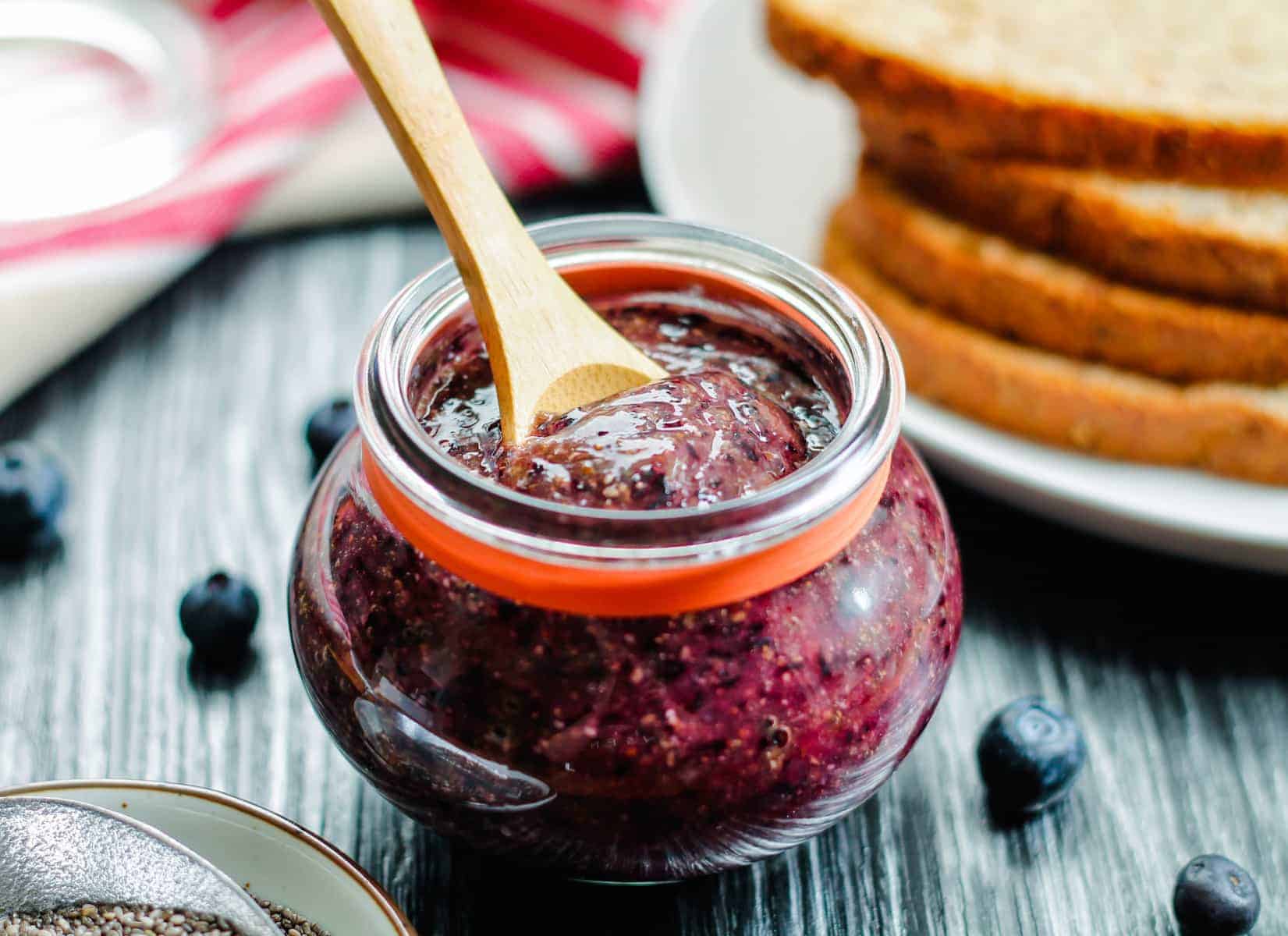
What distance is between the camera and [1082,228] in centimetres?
179

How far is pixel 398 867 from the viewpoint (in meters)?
1.34

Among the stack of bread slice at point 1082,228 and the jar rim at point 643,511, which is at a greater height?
the stack of bread slice at point 1082,228

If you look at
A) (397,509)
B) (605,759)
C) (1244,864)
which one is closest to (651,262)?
(397,509)

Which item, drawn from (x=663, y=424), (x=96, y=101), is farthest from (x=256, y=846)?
(x=96, y=101)

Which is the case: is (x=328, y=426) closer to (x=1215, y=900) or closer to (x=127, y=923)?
(x=127, y=923)

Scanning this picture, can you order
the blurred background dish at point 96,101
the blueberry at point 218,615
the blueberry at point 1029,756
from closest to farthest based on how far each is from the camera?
1. the blueberry at point 1029,756
2. the blueberry at point 218,615
3. the blurred background dish at point 96,101

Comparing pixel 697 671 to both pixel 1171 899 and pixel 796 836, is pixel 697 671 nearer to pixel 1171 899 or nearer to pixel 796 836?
pixel 796 836

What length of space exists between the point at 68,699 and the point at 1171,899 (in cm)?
122

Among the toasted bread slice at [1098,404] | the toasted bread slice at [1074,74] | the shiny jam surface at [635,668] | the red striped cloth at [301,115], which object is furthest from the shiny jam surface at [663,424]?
the red striped cloth at [301,115]

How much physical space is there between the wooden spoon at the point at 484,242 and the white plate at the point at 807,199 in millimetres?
655

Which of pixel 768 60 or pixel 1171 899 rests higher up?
pixel 768 60

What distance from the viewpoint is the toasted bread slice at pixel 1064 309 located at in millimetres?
1731

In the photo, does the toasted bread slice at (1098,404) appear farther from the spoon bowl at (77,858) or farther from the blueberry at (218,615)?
the spoon bowl at (77,858)

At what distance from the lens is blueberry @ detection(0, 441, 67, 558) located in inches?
67.0
